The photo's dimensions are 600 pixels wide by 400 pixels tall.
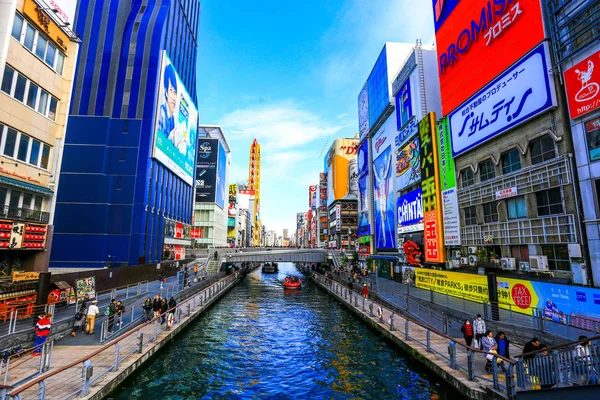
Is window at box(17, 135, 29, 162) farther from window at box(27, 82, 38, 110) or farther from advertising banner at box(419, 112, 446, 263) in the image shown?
advertising banner at box(419, 112, 446, 263)

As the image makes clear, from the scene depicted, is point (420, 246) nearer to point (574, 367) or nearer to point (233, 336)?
point (233, 336)

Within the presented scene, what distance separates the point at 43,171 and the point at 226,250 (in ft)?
134

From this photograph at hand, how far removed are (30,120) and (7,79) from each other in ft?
9.39

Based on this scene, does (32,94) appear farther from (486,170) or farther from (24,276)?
(486,170)

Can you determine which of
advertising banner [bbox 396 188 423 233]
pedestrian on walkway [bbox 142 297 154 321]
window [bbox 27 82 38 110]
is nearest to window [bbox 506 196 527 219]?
advertising banner [bbox 396 188 423 233]

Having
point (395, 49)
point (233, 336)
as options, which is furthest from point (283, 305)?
point (395, 49)

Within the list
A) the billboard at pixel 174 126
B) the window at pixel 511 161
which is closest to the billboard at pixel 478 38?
the window at pixel 511 161

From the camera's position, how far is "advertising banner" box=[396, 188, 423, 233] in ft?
134

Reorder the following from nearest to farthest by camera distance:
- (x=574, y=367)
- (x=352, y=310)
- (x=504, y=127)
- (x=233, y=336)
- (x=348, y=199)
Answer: (x=574, y=367) → (x=233, y=336) → (x=504, y=127) → (x=352, y=310) → (x=348, y=199)

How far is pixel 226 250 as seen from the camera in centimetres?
6266

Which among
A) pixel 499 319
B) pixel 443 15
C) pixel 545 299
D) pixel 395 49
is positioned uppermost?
pixel 395 49

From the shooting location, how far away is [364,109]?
7412cm

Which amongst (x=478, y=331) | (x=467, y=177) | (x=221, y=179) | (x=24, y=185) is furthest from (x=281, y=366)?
(x=221, y=179)

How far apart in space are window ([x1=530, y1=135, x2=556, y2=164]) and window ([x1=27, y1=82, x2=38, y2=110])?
35.7 meters
